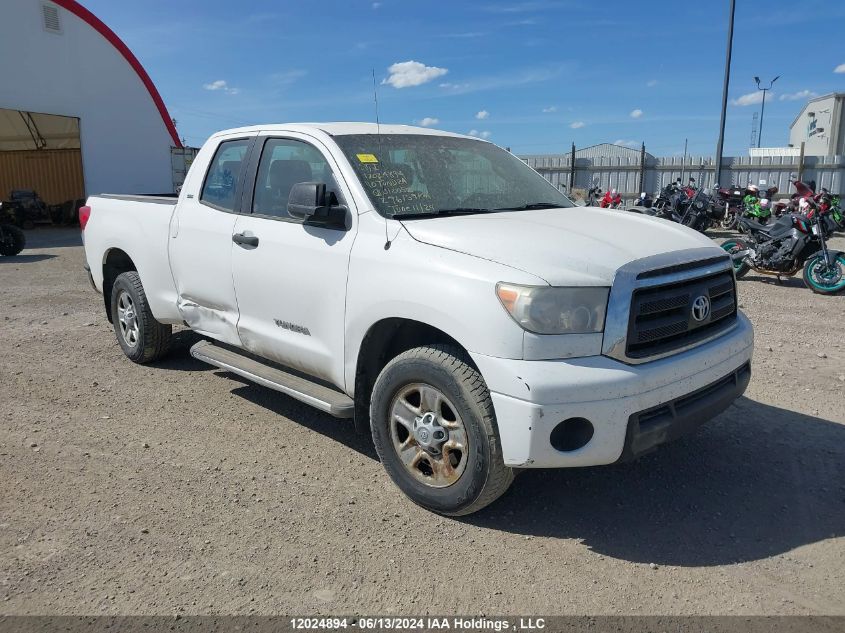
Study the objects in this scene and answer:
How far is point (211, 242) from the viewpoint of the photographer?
4.74 metres

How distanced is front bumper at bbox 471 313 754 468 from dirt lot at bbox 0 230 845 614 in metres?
0.53

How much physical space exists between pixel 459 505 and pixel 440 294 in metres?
1.04

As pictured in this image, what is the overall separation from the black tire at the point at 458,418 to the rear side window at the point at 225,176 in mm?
1978

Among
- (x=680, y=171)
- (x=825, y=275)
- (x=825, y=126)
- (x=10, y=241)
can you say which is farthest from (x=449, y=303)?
(x=825, y=126)

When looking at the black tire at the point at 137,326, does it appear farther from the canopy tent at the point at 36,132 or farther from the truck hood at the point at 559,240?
the canopy tent at the point at 36,132

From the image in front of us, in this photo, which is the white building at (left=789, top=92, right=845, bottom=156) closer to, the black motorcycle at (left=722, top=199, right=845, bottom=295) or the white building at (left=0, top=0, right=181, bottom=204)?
the black motorcycle at (left=722, top=199, right=845, bottom=295)

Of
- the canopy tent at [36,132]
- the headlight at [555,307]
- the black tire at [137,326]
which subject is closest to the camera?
the headlight at [555,307]

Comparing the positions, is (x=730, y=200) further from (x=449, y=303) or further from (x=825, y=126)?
(x=825, y=126)

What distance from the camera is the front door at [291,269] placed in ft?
12.6

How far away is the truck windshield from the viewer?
3900mm

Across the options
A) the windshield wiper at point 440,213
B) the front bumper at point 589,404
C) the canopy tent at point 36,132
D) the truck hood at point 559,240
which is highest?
the canopy tent at point 36,132

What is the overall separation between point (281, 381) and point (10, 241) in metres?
13.6

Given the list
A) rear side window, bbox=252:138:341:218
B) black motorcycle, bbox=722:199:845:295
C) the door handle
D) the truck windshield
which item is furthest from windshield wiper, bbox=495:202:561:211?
black motorcycle, bbox=722:199:845:295

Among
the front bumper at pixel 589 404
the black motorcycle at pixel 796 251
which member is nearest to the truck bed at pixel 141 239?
the front bumper at pixel 589 404
